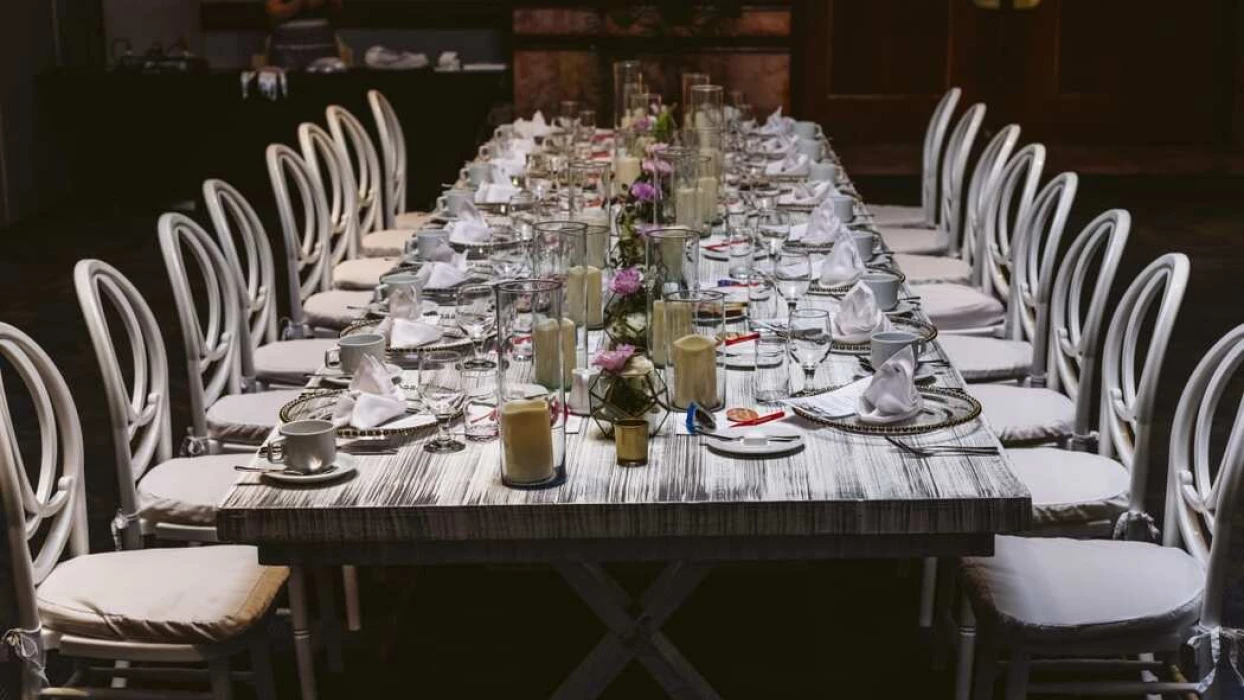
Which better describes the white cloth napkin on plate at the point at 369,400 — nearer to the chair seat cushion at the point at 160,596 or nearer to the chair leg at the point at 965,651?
the chair seat cushion at the point at 160,596

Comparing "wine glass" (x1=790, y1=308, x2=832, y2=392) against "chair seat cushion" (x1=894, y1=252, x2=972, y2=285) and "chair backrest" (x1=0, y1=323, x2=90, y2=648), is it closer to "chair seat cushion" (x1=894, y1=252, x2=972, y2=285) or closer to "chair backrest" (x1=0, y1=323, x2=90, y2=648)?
"chair backrest" (x1=0, y1=323, x2=90, y2=648)

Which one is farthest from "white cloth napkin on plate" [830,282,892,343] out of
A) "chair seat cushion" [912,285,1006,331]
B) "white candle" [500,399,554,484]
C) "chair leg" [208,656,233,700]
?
"chair seat cushion" [912,285,1006,331]

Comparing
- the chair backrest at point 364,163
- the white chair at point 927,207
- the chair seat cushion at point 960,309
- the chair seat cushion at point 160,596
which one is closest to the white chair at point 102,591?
the chair seat cushion at point 160,596

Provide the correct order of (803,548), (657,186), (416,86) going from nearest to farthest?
(803,548)
(657,186)
(416,86)

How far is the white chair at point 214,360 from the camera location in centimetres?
360

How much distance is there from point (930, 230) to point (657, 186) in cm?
228

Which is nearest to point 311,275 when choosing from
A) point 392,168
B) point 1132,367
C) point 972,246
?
point 392,168

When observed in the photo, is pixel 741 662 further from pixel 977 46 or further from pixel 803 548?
pixel 977 46

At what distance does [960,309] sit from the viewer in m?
4.62

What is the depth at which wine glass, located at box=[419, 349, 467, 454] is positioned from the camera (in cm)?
264

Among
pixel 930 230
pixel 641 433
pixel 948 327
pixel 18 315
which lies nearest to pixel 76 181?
pixel 18 315

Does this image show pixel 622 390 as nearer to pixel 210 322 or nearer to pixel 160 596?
pixel 160 596

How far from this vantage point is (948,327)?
460 centimetres

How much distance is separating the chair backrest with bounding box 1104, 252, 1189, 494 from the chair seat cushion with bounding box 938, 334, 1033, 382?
530 millimetres
